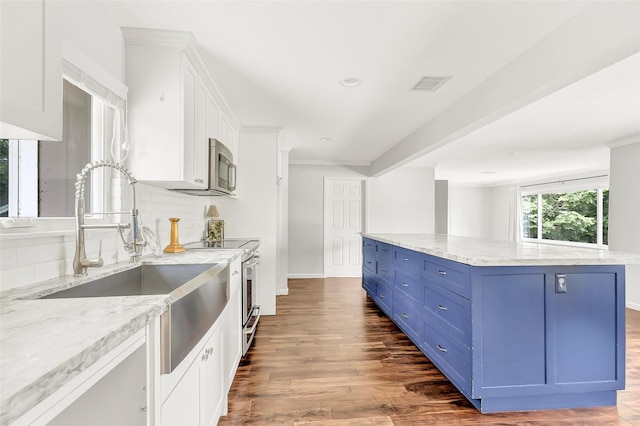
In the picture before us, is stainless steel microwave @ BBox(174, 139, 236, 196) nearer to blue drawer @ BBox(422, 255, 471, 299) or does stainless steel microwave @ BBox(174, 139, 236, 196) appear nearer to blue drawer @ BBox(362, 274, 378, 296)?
blue drawer @ BBox(422, 255, 471, 299)

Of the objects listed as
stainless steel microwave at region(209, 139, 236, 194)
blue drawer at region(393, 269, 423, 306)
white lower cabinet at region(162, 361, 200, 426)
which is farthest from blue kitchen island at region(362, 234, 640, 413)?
stainless steel microwave at region(209, 139, 236, 194)

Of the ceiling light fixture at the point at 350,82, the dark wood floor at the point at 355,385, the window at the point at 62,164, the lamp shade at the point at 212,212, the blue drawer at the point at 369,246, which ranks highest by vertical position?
the ceiling light fixture at the point at 350,82

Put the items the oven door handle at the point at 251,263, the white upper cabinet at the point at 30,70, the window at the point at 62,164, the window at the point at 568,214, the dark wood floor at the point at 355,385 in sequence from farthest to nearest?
the window at the point at 568,214
the oven door handle at the point at 251,263
the dark wood floor at the point at 355,385
the window at the point at 62,164
the white upper cabinet at the point at 30,70

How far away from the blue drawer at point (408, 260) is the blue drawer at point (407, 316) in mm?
297

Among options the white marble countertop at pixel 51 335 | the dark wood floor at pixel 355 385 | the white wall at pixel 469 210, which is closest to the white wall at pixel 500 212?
the white wall at pixel 469 210

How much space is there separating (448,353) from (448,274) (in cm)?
54

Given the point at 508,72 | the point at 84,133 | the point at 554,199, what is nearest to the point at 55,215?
the point at 84,133

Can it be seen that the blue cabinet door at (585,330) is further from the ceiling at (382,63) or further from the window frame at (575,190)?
the window frame at (575,190)

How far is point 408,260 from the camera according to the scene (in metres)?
2.87

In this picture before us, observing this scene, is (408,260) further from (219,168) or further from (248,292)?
(219,168)

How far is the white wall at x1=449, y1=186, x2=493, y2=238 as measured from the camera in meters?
9.46

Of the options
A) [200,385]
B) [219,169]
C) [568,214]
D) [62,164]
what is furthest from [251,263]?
[568,214]

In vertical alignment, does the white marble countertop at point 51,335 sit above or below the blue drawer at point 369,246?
above

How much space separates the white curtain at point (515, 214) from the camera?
8547mm
